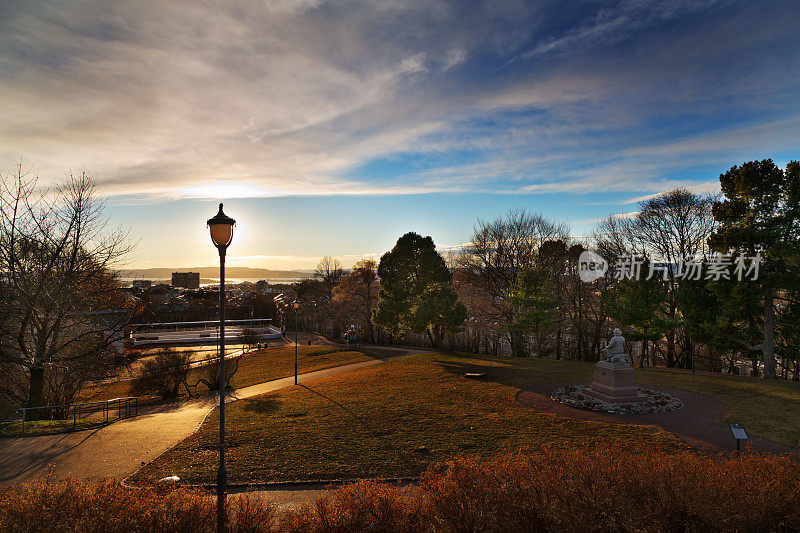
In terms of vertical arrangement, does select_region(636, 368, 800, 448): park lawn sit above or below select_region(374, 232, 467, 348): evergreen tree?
below

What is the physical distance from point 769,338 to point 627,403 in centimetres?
1545

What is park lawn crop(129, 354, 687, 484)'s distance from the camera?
32.7 feet

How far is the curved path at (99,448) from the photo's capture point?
9.92 m

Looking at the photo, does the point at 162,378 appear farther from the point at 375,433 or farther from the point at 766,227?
the point at 766,227

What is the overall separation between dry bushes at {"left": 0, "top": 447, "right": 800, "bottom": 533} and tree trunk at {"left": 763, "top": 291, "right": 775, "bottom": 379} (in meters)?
22.2

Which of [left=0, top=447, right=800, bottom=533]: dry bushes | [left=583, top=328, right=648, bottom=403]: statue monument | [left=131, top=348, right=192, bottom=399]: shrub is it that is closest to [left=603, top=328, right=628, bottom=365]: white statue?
[left=583, top=328, right=648, bottom=403]: statue monument

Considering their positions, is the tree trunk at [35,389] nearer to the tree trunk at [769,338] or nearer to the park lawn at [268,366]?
the park lawn at [268,366]

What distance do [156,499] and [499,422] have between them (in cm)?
1039

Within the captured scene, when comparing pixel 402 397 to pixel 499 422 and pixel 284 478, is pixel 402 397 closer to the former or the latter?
pixel 499 422

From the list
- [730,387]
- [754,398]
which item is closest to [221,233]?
[754,398]

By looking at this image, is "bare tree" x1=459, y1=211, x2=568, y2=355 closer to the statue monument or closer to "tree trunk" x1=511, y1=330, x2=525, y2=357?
"tree trunk" x1=511, y1=330, x2=525, y2=357

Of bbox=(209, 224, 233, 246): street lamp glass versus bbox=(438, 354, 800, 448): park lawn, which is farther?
bbox=(438, 354, 800, 448): park lawn

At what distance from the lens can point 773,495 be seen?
5.72 m

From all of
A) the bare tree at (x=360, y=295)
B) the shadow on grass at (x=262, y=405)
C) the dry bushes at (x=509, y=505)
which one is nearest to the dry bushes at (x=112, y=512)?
the dry bushes at (x=509, y=505)
